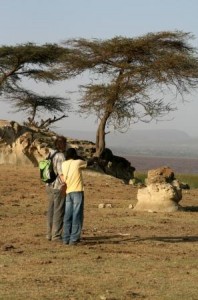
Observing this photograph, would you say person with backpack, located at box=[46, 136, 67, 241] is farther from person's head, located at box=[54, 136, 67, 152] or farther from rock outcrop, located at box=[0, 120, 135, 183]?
rock outcrop, located at box=[0, 120, 135, 183]

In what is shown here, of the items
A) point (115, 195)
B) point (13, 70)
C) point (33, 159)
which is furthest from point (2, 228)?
point (13, 70)

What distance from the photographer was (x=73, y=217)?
10789 mm

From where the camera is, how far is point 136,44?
30844 mm

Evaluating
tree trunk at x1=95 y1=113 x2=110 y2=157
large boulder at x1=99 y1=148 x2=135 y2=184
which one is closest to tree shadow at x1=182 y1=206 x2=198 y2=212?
large boulder at x1=99 y1=148 x2=135 y2=184

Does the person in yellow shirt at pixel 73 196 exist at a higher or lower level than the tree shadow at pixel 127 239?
higher

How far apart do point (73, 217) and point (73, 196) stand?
0.31m

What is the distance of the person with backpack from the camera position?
1090 cm

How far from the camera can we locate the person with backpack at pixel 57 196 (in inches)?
429

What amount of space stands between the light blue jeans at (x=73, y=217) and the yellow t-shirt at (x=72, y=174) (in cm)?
9

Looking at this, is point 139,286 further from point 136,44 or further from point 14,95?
point 14,95

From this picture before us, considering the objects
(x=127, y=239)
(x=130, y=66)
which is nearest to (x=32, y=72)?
(x=130, y=66)

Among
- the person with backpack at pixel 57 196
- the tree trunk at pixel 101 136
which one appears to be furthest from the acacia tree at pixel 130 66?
the person with backpack at pixel 57 196

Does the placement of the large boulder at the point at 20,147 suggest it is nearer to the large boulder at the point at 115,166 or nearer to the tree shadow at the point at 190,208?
the large boulder at the point at 115,166

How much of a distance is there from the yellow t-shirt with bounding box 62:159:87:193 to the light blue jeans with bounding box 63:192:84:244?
9 cm
